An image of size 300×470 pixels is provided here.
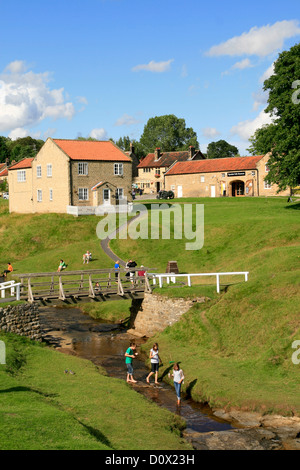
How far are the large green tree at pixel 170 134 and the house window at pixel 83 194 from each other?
324 ft

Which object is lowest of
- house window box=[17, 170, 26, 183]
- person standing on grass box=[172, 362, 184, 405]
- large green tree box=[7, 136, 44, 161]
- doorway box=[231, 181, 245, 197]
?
person standing on grass box=[172, 362, 184, 405]

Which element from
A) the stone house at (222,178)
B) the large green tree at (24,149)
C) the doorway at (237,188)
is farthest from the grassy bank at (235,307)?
the large green tree at (24,149)

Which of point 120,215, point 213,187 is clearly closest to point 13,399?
point 120,215

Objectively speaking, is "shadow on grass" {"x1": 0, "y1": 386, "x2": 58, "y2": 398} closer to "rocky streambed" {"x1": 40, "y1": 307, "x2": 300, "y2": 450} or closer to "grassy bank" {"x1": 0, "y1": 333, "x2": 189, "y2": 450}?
"grassy bank" {"x1": 0, "y1": 333, "x2": 189, "y2": 450}

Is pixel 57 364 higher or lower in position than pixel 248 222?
lower

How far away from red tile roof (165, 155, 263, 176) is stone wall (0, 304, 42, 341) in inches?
2491

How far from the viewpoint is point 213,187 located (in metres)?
91.8

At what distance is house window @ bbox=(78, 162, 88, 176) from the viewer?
6744 centimetres

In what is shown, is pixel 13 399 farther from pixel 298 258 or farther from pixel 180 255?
pixel 180 255

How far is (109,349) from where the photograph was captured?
3219cm

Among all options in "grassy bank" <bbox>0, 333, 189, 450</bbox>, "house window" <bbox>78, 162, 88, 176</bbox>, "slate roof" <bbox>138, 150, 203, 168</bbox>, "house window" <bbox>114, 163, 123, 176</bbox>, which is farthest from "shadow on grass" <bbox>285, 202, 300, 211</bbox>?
"slate roof" <bbox>138, 150, 203, 168</bbox>

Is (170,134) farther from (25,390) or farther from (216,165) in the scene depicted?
(25,390)

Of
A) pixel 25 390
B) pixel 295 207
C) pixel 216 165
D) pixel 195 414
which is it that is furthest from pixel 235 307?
pixel 216 165
